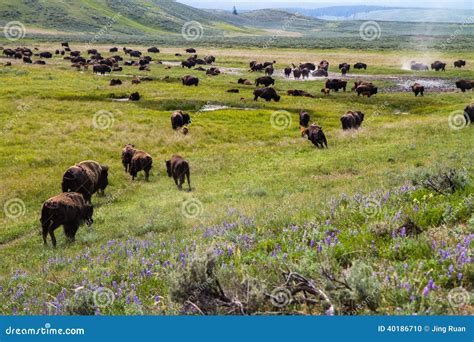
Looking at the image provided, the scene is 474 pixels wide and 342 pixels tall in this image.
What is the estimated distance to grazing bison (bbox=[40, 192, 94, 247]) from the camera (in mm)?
13930

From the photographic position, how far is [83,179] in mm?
18516

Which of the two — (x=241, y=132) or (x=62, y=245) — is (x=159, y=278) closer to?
(x=62, y=245)

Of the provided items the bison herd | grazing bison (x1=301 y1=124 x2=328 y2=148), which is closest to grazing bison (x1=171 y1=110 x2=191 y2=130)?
the bison herd

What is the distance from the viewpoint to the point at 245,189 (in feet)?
62.5

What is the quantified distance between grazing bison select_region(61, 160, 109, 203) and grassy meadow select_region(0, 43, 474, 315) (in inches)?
36.3

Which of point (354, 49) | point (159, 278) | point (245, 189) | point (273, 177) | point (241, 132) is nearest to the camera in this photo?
point (159, 278)

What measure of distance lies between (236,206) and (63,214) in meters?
5.49

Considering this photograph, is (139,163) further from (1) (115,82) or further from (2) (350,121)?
(1) (115,82)

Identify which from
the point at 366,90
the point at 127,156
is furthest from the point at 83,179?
the point at 366,90

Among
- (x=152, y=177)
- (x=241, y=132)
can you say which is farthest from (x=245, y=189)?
(x=241, y=132)

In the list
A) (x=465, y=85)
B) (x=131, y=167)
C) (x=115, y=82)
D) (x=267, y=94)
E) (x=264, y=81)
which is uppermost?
(x=465, y=85)

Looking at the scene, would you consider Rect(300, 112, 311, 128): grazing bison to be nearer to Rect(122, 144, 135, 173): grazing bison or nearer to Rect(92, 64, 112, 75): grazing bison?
Rect(122, 144, 135, 173): grazing bison

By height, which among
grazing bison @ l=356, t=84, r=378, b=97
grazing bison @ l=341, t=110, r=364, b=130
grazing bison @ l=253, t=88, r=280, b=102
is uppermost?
grazing bison @ l=356, t=84, r=378, b=97

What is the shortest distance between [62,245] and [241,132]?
915 inches
